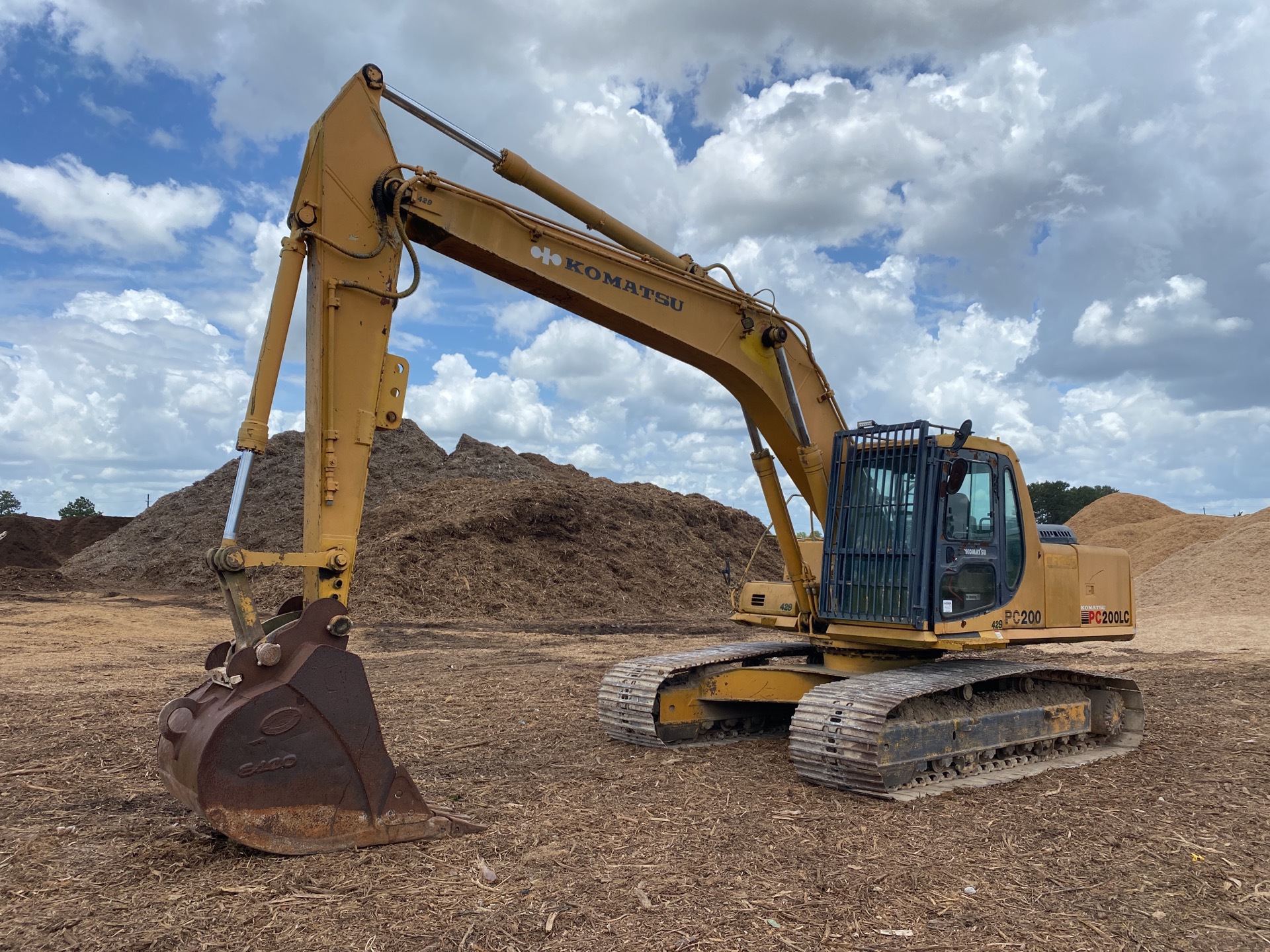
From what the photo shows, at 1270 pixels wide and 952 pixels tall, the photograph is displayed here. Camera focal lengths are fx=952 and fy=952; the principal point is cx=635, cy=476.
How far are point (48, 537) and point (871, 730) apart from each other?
1549 inches

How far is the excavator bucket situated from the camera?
454 centimetres

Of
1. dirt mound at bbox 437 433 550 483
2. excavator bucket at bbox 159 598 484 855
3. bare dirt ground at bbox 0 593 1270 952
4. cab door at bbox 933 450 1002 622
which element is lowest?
bare dirt ground at bbox 0 593 1270 952

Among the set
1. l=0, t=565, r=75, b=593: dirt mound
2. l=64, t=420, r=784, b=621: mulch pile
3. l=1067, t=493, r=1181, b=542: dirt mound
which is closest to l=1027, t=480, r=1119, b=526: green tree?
l=1067, t=493, r=1181, b=542: dirt mound

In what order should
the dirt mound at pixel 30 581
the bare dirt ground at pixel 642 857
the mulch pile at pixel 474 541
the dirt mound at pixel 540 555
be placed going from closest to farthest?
the bare dirt ground at pixel 642 857
the dirt mound at pixel 540 555
the mulch pile at pixel 474 541
the dirt mound at pixel 30 581

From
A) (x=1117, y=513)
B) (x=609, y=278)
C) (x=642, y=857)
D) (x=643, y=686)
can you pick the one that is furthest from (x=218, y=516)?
(x=1117, y=513)

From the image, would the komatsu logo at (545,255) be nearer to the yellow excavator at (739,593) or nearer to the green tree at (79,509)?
the yellow excavator at (739,593)

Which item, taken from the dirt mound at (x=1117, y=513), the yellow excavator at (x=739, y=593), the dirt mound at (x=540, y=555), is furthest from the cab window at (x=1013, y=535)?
the dirt mound at (x=1117, y=513)

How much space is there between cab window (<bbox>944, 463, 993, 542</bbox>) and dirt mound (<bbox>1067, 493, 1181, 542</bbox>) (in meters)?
35.7

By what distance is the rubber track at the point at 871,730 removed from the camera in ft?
20.7

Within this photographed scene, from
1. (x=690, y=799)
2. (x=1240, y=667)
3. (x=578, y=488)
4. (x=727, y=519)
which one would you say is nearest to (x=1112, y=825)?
(x=690, y=799)

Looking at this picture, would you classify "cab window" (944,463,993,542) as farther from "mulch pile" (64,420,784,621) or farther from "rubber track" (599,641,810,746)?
"mulch pile" (64,420,784,621)

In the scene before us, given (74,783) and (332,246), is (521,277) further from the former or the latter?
(74,783)

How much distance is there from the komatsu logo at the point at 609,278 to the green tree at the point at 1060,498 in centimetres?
4613

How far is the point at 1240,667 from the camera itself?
13.4 m
